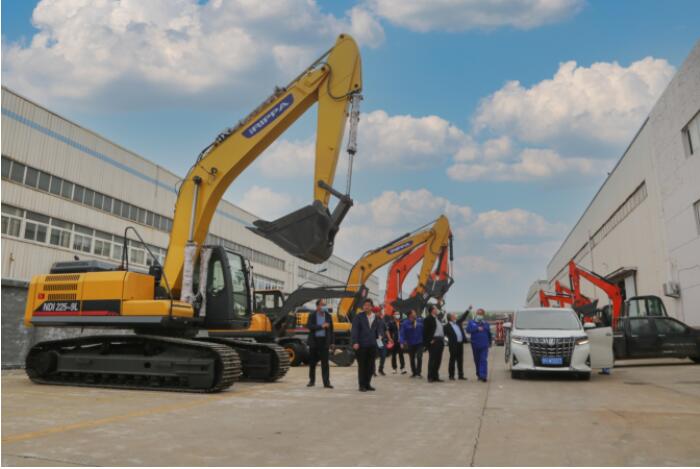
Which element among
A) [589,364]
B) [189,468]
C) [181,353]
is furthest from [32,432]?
[589,364]

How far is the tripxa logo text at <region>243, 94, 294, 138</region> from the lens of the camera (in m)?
11.9

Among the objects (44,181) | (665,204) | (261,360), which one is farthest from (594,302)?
(44,181)

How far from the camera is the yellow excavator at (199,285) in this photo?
10.4m

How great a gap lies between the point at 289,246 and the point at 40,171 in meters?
21.9

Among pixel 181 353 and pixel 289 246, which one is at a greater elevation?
pixel 289 246

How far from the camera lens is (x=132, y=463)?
450cm

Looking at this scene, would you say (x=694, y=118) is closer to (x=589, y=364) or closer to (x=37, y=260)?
(x=589, y=364)

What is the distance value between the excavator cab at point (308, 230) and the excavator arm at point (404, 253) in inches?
493

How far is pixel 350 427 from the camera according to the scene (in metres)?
6.37

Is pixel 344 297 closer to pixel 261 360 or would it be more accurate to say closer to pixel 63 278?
pixel 261 360

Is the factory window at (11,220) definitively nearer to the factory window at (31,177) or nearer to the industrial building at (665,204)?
the factory window at (31,177)

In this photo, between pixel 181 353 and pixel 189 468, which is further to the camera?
pixel 181 353

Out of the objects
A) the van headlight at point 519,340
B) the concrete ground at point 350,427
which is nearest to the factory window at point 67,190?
the concrete ground at point 350,427

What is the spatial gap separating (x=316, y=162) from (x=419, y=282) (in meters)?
19.4
